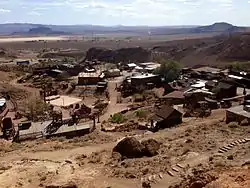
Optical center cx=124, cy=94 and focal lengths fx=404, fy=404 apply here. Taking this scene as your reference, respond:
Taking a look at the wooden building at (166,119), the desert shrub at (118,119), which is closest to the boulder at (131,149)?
the wooden building at (166,119)

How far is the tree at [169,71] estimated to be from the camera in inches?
2515

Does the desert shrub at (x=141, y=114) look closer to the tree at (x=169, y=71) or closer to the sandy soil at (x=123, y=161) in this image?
the sandy soil at (x=123, y=161)

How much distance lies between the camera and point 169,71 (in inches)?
2562

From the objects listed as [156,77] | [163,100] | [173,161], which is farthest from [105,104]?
[173,161]

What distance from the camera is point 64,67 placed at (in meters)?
84.1

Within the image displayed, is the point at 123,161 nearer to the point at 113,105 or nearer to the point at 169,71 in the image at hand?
the point at 113,105

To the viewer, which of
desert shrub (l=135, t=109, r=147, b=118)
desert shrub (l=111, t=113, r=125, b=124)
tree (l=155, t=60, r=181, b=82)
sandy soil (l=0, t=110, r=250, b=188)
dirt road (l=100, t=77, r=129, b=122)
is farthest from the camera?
tree (l=155, t=60, r=181, b=82)

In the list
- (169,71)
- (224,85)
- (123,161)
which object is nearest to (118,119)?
(123,161)

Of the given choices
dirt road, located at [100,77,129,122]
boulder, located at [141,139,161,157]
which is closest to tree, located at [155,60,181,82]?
dirt road, located at [100,77,129,122]

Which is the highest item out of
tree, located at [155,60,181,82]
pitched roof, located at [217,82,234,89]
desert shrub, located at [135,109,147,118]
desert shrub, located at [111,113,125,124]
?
pitched roof, located at [217,82,234,89]

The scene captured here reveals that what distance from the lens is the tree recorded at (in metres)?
63.9

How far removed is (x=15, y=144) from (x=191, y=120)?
15211mm

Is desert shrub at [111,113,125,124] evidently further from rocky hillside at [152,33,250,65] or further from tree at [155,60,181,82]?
rocky hillside at [152,33,250,65]

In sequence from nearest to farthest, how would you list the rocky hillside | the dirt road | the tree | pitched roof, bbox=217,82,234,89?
1. the dirt road
2. pitched roof, bbox=217,82,234,89
3. the tree
4. the rocky hillside
